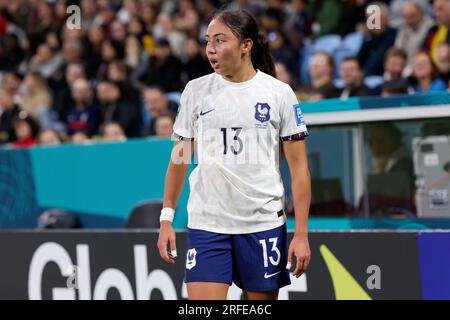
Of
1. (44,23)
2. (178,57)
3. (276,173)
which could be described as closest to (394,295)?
(276,173)

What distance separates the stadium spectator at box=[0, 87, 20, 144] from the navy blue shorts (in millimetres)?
8566

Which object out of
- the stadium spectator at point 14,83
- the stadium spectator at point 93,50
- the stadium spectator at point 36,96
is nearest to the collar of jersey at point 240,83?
the stadium spectator at point 36,96

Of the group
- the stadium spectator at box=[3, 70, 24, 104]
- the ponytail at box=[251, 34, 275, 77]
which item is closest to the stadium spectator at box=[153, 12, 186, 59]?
the stadium spectator at box=[3, 70, 24, 104]

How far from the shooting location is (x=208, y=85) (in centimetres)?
470

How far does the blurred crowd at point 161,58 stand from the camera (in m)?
9.58

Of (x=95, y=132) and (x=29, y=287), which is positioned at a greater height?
(x=95, y=132)

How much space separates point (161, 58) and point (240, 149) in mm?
8229

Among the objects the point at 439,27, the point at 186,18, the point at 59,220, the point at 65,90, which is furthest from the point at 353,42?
the point at 65,90

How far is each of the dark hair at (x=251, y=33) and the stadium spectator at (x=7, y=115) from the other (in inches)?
331

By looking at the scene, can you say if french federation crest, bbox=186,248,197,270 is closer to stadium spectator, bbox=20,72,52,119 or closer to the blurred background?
the blurred background

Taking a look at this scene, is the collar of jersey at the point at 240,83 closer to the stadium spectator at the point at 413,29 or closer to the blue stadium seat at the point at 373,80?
the blue stadium seat at the point at 373,80

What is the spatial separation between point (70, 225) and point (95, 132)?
296cm

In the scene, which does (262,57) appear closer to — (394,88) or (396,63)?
(394,88)

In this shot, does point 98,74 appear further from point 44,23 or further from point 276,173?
point 276,173
